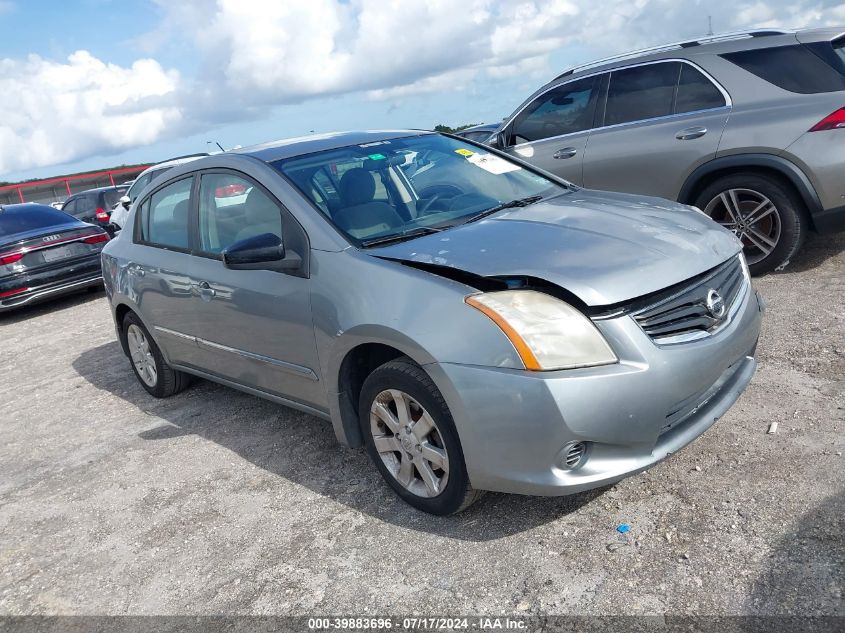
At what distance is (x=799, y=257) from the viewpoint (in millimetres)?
6406

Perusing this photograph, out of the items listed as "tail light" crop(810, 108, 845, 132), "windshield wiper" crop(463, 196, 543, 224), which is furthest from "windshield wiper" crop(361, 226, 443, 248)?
"tail light" crop(810, 108, 845, 132)

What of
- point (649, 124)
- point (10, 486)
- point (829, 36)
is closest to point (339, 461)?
point (10, 486)

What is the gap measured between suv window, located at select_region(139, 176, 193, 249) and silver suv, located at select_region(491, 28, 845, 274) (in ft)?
11.7

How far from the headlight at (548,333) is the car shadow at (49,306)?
9.18m

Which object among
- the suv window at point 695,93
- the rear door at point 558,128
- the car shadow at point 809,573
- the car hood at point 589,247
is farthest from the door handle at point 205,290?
the suv window at point 695,93

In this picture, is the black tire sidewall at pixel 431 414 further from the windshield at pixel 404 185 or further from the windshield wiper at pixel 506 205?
the windshield wiper at pixel 506 205

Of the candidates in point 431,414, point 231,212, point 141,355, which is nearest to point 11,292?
point 141,355

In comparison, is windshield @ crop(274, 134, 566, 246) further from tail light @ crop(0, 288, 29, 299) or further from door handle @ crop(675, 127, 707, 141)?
tail light @ crop(0, 288, 29, 299)

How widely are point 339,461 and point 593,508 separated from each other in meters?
1.45

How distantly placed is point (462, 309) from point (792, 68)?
440 centimetres

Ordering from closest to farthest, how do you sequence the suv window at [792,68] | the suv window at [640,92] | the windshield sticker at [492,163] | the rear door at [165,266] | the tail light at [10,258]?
the windshield sticker at [492,163] < the rear door at [165,266] < the suv window at [792,68] < the suv window at [640,92] < the tail light at [10,258]

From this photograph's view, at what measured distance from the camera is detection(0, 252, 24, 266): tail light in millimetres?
9641

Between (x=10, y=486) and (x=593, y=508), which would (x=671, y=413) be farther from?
(x=10, y=486)

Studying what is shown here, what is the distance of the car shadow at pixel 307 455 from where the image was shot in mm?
3301
